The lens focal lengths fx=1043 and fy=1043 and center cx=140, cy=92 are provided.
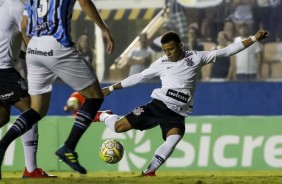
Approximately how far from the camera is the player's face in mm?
12617

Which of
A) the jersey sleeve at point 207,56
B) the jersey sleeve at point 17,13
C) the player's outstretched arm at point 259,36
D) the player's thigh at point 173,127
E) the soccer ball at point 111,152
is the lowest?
the soccer ball at point 111,152

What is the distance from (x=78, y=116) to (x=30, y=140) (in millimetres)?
1701

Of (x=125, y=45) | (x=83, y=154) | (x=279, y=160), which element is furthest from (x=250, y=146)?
(x=125, y=45)

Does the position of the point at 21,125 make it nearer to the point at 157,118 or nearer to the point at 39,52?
the point at 39,52

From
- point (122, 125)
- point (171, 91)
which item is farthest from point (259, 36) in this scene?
point (122, 125)

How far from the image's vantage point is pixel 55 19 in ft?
31.8

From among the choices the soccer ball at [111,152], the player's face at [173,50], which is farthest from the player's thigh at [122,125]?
the player's face at [173,50]

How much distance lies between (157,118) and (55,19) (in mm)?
3479

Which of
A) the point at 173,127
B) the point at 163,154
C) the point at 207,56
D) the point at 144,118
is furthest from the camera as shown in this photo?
the point at 144,118

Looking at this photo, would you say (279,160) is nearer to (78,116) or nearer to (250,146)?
(250,146)

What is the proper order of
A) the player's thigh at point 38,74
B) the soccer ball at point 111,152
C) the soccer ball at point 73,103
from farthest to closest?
the soccer ball at point 73,103 < the soccer ball at point 111,152 < the player's thigh at point 38,74

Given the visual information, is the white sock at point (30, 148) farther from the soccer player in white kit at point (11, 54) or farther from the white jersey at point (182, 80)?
the white jersey at point (182, 80)

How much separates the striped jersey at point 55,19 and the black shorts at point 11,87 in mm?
1391

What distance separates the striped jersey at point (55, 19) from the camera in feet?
31.7
